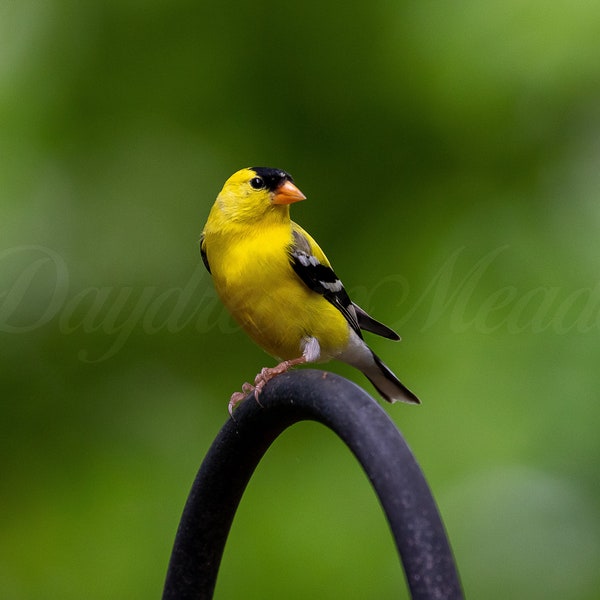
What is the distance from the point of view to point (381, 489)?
1.60 meters

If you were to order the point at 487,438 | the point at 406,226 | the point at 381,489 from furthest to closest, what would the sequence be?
the point at 406,226 → the point at 487,438 → the point at 381,489

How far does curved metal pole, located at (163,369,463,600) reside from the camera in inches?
59.3

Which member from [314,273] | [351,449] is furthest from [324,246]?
[351,449]

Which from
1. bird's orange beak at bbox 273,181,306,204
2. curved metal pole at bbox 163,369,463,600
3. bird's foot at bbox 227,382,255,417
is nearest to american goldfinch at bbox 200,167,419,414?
bird's orange beak at bbox 273,181,306,204

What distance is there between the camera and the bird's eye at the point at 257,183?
10.8 ft

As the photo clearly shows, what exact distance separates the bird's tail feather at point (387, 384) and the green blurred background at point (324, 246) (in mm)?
48

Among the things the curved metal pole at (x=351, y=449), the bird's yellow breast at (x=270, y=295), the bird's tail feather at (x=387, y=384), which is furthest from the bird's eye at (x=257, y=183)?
the curved metal pole at (x=351, y=449)

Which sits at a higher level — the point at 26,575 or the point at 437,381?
the point at 437,381

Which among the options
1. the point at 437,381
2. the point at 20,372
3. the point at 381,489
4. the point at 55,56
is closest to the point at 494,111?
the point at 437,381

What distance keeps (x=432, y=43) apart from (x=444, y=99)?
0.17m

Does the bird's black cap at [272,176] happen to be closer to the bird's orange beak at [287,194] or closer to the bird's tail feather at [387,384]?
the bird's orange beak at [287,194]

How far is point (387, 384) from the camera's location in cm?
314

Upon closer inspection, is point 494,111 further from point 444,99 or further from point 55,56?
point 55,56

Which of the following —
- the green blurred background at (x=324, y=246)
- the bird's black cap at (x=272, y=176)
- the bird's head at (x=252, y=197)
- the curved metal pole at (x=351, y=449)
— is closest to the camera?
the curved metal pole at (x=351, y=449)
